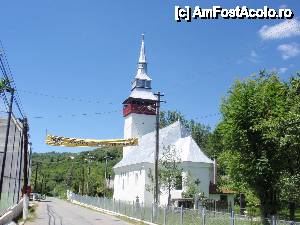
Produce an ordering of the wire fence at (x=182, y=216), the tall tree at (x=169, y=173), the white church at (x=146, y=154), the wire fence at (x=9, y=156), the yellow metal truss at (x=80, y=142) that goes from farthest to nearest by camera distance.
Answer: the white church at (x=146, y=154) < the tall tree at (x=169, y=173) < the yellow metal truss at (x=80, y=142) < the wire fence at (x=9, y=156) < the wire fence at (x=182, y=216)

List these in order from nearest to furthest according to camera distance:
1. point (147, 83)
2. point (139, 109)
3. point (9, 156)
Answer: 1. point (9, 156)
2. point (139, 109)
3. point (147, 83)

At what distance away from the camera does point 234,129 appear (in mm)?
29953

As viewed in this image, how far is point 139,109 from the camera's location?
265 ft

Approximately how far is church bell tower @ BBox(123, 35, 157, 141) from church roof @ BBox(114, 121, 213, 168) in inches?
174

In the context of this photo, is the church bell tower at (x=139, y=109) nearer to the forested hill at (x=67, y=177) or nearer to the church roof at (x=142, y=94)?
the church roof at (x=142, y=94)

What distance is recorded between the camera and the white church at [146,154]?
2156 inches

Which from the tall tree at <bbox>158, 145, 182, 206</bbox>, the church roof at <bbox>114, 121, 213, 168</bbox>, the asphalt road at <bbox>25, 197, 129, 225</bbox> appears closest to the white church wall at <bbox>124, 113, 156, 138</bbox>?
the church roof at <bbox>114, 121, 213, 168</bbox>

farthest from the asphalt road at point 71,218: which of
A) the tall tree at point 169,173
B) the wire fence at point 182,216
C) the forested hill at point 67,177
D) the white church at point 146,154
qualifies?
the forested hill at point 67,177

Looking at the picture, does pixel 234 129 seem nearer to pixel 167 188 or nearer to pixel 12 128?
pixel 12 128

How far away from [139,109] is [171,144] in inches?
765

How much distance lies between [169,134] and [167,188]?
15257 millimetres

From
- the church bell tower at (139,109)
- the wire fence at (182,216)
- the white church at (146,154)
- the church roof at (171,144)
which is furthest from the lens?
the church bell tower at (139,109)

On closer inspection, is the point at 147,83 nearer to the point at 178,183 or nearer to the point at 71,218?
the point at 178,183

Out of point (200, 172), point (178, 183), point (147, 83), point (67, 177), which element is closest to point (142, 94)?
point (147, 83)
